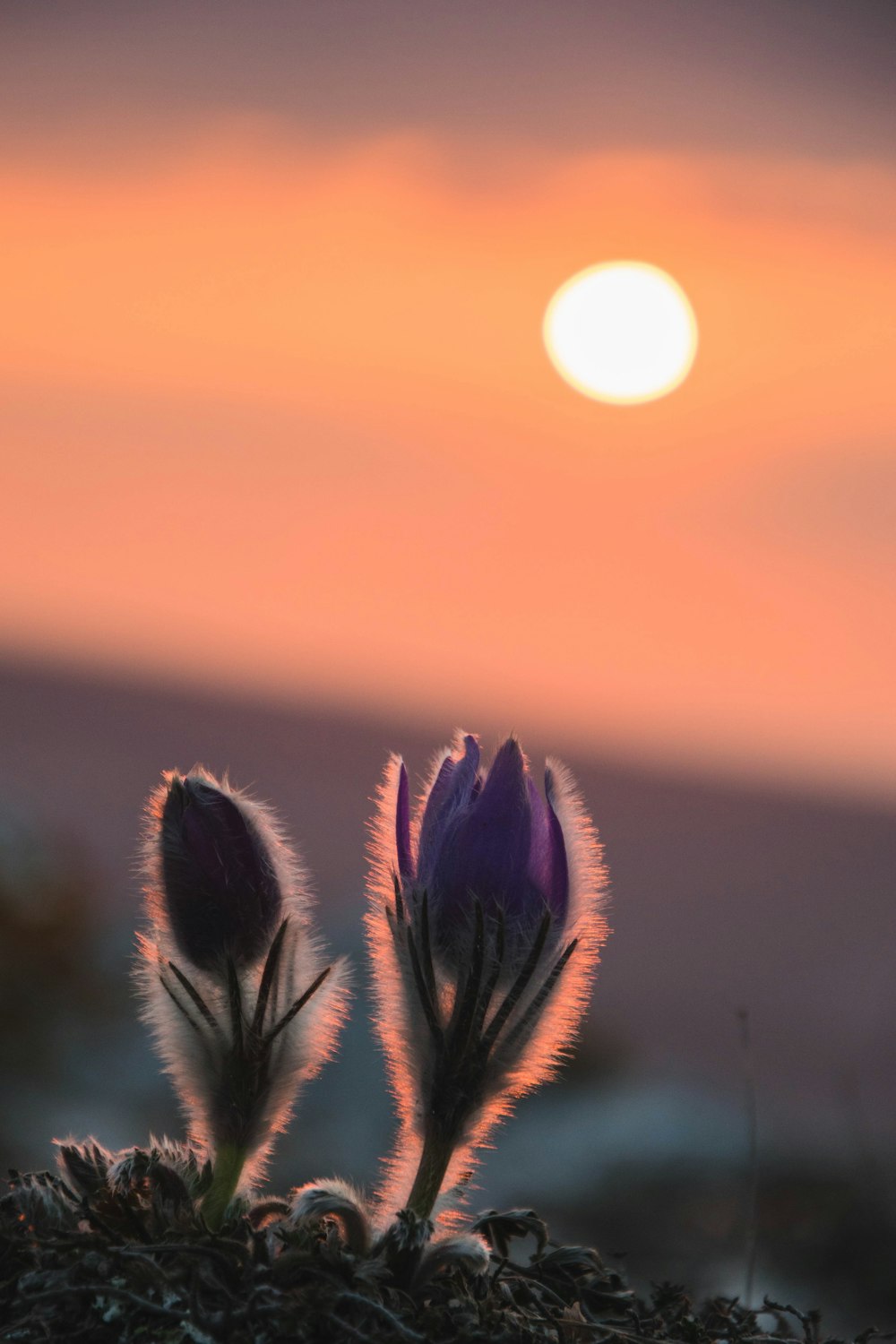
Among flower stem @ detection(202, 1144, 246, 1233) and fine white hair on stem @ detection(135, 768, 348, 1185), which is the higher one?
fine white hair on stem @ detection(135, 768, 348, 1185)

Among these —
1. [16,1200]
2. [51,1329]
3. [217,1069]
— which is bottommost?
[51,1329]

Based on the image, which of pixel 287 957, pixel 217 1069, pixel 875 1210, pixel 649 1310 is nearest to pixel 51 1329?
pixel 217 1069

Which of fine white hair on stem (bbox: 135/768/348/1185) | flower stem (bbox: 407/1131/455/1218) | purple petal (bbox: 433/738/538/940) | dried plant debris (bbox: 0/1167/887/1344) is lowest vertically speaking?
dried plant debris (bbox: 0/1167/887/1344)

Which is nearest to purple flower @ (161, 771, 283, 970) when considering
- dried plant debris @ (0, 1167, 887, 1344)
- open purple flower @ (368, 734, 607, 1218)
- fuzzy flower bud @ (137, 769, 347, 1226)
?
fuzzy flower bud @ (137, 769, 347, 1226)

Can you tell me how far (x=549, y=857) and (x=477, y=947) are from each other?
0.54 ft

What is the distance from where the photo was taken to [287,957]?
2.12 metres

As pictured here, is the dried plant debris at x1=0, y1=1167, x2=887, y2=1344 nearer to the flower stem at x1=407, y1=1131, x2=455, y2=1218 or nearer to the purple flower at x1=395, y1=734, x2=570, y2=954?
the flower stem at x1=407, y1=1131, x2=455, y2=1218

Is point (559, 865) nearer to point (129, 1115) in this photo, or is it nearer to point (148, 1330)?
point (148, 1330)

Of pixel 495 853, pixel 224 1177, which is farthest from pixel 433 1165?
pixel 495 853

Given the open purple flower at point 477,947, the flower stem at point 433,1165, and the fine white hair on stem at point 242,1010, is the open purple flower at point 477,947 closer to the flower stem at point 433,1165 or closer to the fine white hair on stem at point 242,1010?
the flower stem at point 433,1165

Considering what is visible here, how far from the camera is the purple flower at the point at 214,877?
2.07 m

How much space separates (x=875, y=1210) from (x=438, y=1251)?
1600 mm

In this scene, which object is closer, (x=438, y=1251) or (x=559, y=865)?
(x=438, y=1251)

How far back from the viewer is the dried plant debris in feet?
5.68
